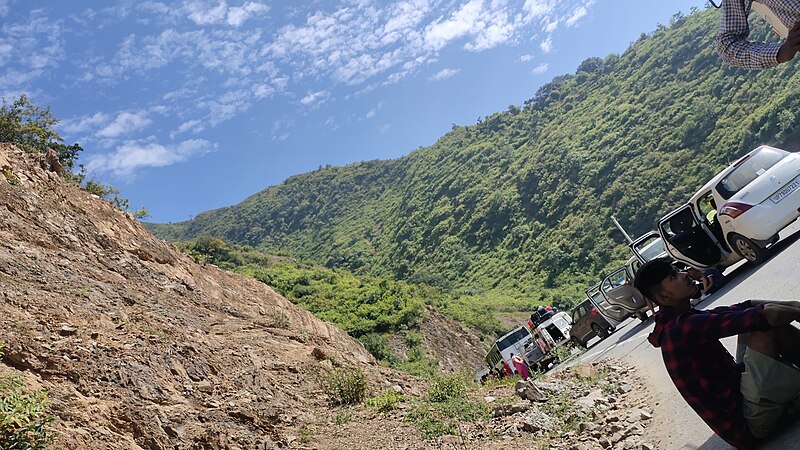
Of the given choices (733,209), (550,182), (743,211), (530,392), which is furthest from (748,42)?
(550,182)

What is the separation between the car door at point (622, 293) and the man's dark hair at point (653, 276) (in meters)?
9.88

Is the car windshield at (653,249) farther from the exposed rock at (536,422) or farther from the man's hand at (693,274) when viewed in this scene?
the man's hand at (693,274)

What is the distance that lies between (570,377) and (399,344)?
58.6 ft

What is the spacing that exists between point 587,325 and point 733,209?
843cm

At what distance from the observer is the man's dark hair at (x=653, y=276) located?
133 inches

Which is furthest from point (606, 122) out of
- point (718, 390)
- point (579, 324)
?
point (718, 390)

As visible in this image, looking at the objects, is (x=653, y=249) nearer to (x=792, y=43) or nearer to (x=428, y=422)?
(x=428, y=422)

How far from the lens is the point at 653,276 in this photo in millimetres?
3414

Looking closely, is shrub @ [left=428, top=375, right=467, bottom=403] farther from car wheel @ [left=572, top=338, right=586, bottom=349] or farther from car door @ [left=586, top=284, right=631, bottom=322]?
car wheel @ [left=572, top=338, right=586, bottom=349]

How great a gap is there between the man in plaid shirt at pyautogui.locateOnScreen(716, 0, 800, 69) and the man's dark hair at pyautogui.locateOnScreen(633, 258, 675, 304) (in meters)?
1.28

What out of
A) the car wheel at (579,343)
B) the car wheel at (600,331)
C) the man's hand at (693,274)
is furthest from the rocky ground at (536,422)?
the car wheel at (579,343)

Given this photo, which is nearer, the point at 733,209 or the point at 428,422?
the point at 428,422

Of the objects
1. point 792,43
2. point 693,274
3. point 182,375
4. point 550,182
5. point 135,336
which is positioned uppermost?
point 550,182

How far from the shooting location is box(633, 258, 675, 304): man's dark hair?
11.1ft
